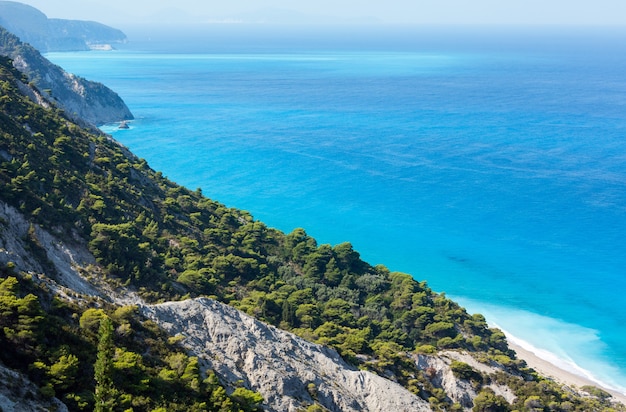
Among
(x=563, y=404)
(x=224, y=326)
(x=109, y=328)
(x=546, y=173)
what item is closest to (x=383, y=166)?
(x=546, y=173)

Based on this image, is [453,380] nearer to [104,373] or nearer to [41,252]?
[104,373]

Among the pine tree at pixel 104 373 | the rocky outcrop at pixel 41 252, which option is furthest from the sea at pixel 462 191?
the pine tree at pixel 104 373

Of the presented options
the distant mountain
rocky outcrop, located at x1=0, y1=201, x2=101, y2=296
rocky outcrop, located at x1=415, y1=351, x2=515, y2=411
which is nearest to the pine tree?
rocky outcrop, located at x1=0, y1=201, x2=101, y2=296

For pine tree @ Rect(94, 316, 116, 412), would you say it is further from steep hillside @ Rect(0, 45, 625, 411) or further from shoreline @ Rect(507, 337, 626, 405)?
shoreline @ Rect(507, 337, 626, 405)

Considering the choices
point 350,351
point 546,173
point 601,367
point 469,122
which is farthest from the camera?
point 469,122

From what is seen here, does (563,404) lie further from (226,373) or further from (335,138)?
(335,138)

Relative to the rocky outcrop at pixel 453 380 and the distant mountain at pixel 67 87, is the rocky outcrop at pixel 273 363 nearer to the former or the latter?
the rocky outcrop at pixel 453 380
